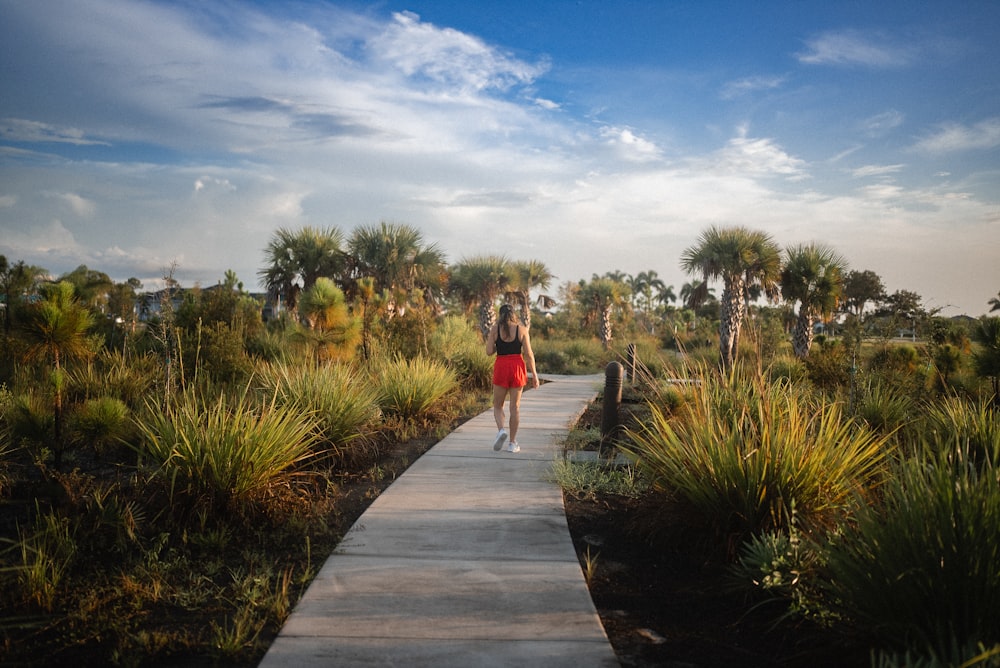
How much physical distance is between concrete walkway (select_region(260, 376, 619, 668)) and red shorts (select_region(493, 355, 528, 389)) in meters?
1.71

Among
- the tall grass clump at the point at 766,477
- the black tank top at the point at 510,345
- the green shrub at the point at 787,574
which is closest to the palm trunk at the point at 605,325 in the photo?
the black tank top at the point at 510,345

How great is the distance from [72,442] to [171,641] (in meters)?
5.94

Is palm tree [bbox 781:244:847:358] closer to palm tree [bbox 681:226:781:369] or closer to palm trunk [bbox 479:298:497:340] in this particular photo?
palm tree [bbox 681:226:781:369]

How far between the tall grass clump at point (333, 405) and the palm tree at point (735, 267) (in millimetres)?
18086

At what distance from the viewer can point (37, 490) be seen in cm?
600

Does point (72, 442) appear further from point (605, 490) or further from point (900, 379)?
point (900, 379)

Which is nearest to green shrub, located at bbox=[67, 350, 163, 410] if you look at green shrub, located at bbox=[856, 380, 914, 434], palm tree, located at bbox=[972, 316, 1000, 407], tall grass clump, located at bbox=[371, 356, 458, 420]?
tall grass clump, located at bbox=[371, 356, 458, 420]

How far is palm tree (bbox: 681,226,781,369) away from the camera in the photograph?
23.9 metres

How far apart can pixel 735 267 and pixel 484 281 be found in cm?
1055

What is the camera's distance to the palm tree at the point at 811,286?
24484 mm

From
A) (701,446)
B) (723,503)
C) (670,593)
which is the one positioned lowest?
(670,593)

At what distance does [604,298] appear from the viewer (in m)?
31.8

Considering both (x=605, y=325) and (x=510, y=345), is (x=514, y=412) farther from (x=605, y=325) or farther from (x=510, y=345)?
(x=605, y=325)

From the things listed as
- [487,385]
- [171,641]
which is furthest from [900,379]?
[171,641]
